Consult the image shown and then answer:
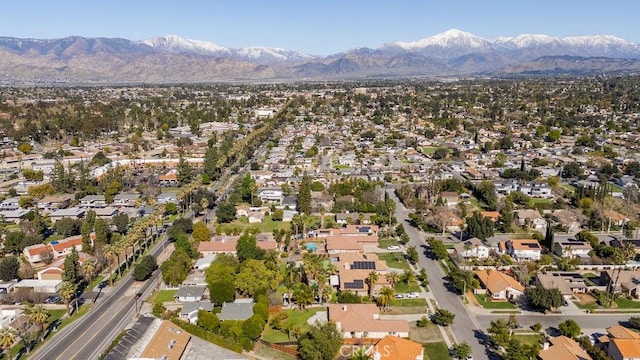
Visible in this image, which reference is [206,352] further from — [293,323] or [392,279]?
[392,279]

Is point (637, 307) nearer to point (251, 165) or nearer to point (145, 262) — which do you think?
point (145, 262)

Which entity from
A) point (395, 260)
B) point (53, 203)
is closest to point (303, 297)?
point (395, 260)

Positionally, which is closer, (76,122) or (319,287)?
(319,287)

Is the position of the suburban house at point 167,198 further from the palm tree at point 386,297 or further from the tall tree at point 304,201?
the palm tree at point 386,297

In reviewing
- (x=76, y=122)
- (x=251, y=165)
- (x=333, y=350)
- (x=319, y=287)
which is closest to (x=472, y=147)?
(x=251, y=165)

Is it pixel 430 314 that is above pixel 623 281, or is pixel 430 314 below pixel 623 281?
below

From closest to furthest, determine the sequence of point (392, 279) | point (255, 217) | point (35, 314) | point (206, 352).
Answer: point (35, 314) < point (206, 352) < point (392, 279) < point (255, 217)

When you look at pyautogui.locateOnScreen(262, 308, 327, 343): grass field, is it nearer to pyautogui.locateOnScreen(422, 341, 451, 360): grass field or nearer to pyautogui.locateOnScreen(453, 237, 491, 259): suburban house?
pyautogui.locateOnScreen(422, 341, 451, 360): grass field
